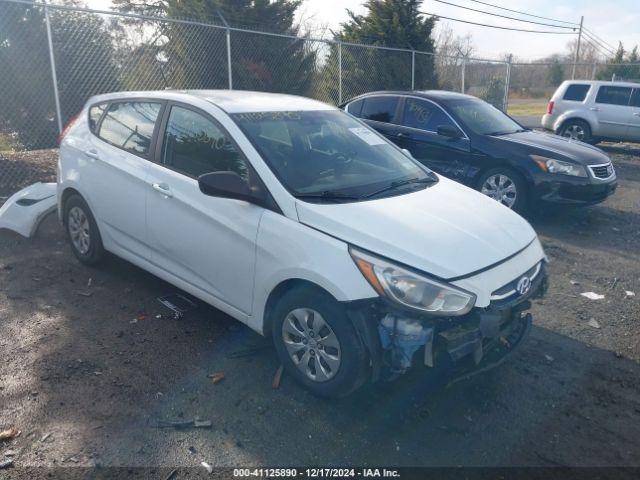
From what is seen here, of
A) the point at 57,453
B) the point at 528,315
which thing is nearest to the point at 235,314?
the point at 57,453

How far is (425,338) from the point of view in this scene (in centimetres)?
304

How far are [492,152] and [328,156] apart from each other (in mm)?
4199

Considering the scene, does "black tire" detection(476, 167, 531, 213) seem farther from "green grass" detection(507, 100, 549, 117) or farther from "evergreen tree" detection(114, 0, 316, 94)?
"green grass" detection(507, 100, 549, 117)

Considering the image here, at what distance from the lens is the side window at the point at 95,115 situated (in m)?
5.16

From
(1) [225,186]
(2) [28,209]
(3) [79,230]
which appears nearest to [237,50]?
(2) [28,209]

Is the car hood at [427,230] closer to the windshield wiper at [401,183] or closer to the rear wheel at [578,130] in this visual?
the windshield wiper at [401,183]

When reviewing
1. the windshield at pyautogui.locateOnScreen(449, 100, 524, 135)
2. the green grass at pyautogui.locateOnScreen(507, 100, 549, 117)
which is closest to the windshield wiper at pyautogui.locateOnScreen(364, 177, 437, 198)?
the windshield at pyautogui.locateOnScreen(449, 100, 524, 135)

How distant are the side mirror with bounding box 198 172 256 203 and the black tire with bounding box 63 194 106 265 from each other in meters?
2.00

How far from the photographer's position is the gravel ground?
2.96 meters

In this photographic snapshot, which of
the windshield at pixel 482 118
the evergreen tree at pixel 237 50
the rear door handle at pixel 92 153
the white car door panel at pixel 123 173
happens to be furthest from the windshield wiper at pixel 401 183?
the evergreen tree at pixel 237 50

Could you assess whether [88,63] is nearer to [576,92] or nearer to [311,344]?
[311,344]

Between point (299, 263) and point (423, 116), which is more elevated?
point (423, 116)

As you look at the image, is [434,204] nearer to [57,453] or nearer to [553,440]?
[553,440]

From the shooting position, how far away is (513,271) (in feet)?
11.0
